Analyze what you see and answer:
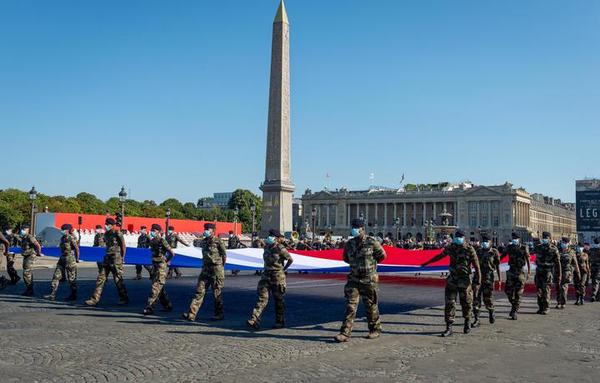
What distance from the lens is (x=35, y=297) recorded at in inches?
609

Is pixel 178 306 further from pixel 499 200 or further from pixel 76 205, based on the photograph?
pixel 499 200

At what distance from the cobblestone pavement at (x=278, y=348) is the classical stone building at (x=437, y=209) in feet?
381

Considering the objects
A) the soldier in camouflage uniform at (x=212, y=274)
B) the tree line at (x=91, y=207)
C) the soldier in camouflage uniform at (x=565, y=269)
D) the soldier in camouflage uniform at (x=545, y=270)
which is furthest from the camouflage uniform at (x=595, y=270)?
the tree line at (x=91, y=207)

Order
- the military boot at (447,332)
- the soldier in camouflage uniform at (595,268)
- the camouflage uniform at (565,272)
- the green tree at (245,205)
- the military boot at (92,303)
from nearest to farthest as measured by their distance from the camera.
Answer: the military boot at (447,332), the military boot at (92,303), the camouflage uniform at (565,272), the soldier in camouflage uniform at (595,268), the green tree at (245,205)

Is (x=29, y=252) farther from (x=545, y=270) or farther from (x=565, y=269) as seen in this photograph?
(x=565, y=269)

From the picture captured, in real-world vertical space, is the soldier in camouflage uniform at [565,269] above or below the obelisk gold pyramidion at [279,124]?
below

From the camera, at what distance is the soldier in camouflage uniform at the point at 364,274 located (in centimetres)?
995

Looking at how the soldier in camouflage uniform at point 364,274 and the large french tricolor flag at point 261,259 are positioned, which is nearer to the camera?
the soldier in camouflage uniform at point 364,274

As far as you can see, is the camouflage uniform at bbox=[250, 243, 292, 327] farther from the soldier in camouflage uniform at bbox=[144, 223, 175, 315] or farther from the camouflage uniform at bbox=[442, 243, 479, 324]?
the camouflage uniform at bbox=[442, 243, 479, 324]

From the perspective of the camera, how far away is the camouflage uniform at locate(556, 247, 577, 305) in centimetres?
1565

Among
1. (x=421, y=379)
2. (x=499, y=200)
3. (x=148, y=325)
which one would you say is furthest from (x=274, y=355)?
(x=499, y=200)

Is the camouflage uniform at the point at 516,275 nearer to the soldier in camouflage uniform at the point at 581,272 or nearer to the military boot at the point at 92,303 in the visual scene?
the soldier in camouflage uniform at the point at 581,272

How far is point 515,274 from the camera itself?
13.4 m

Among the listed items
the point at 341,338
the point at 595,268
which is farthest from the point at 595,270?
the point at 341,338
